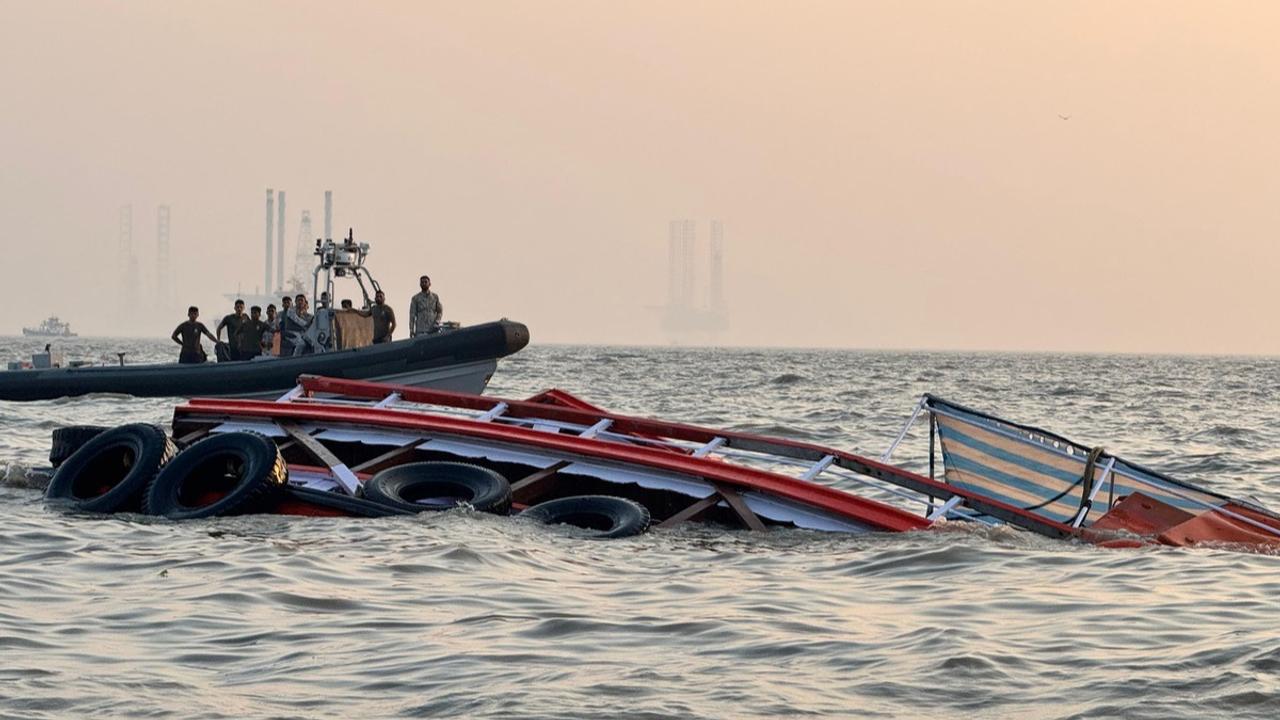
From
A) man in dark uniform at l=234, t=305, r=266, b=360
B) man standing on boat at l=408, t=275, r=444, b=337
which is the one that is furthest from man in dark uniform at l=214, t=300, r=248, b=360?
man standing on boat at l=408, t=275, r=444, b=337

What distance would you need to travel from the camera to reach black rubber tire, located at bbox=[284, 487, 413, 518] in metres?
12.0

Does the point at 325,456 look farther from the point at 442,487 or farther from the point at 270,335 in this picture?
the point at 270,335

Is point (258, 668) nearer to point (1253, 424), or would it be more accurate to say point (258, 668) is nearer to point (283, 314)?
point (283, 314)

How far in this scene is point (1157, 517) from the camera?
41.7 feet

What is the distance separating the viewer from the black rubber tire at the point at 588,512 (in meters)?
11.9

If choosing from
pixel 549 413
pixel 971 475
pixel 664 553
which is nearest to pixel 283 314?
pixel 549 413

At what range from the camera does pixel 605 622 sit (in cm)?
809

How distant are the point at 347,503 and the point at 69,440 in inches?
155

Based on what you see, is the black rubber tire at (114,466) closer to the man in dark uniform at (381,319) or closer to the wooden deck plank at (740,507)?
the wooden deck plank at (740,507)

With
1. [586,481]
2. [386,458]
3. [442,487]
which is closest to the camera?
[442,487]

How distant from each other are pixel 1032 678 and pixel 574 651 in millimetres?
2094

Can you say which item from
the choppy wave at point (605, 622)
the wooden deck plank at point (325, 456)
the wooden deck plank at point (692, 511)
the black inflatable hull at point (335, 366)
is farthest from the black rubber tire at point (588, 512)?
the black inflatable hull at point (335, 366)

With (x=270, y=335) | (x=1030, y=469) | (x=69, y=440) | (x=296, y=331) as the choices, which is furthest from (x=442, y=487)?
(x=270, y=335)

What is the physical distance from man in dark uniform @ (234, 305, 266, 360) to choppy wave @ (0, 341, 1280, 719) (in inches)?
522
